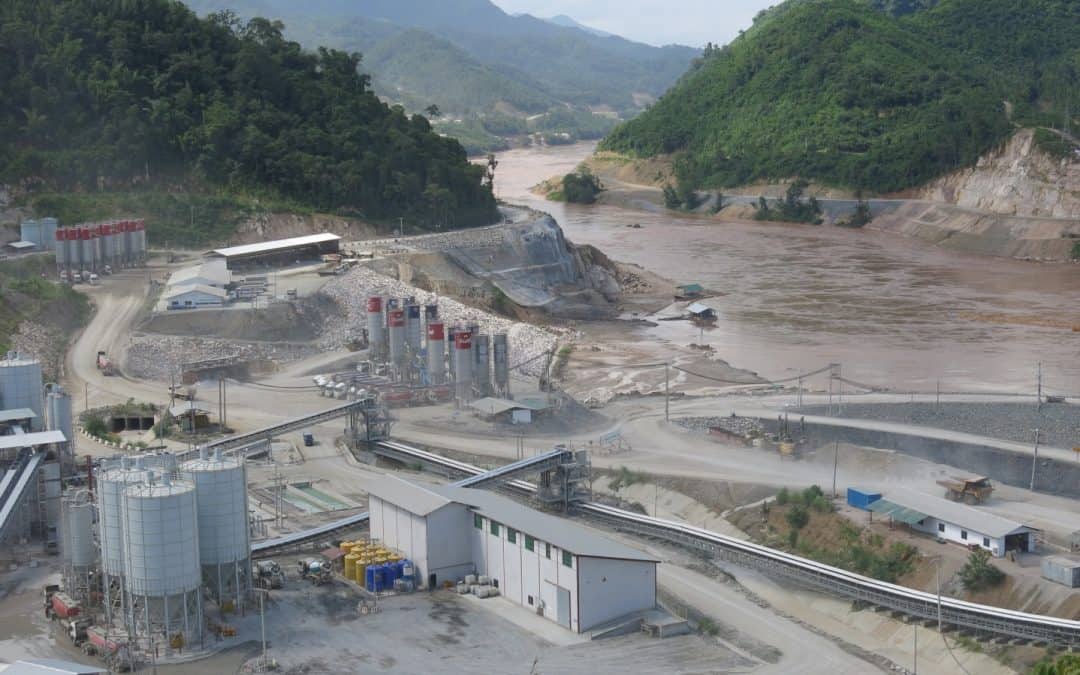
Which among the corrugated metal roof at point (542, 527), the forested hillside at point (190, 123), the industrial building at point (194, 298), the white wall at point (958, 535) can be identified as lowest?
the white wall at point (958, 535)

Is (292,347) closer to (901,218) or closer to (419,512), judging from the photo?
(419,512)

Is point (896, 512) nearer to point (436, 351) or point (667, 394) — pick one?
point (667, 394)

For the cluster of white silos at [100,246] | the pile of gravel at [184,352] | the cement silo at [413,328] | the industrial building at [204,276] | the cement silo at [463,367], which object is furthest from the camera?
the cluster of white silos at [100,246]

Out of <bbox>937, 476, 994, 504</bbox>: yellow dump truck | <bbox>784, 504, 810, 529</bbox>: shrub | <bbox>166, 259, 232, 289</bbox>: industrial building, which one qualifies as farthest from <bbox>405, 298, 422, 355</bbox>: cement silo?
<bbox>937, 476, 994, 504</bbox>: yellow dump truck

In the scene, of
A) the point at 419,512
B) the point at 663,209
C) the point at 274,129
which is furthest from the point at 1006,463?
the point at 663,209

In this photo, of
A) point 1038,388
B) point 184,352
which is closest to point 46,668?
point 184,352

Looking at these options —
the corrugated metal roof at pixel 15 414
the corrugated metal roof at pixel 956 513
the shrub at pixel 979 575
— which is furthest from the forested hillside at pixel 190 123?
the shrub at pixel 979 575

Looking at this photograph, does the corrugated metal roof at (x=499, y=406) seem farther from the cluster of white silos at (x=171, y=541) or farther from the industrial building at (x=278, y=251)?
the industrial building at (x=278, y=251)
